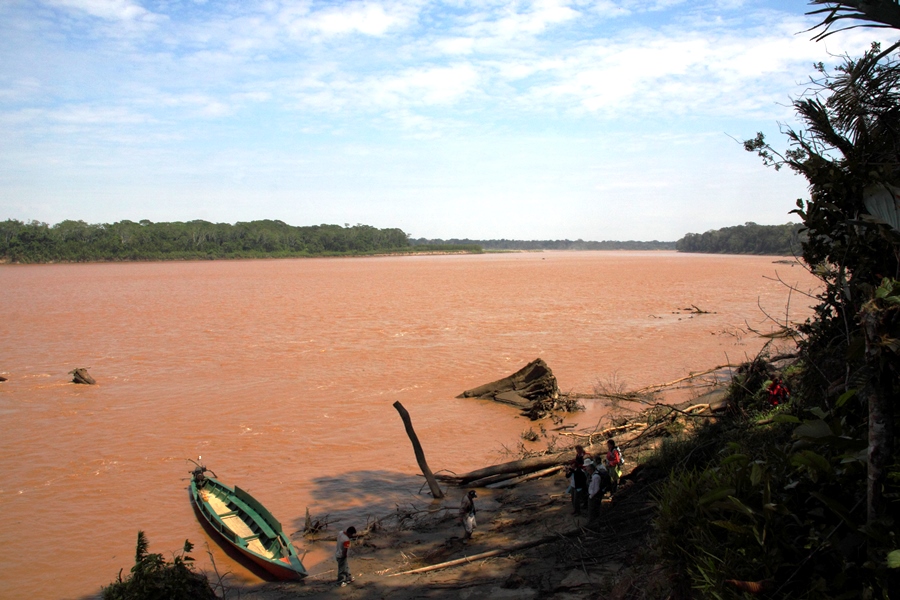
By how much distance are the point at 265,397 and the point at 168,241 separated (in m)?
113

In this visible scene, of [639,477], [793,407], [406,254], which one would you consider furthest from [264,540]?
[406,254]

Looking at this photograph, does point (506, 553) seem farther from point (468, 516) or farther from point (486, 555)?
point (468, 516)

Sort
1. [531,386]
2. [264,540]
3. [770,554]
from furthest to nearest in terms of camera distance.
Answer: [531,386] → [264,540] → [770,554]

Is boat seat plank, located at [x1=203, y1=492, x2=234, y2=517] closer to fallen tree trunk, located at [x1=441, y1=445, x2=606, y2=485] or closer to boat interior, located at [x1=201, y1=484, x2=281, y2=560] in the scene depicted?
boat interior, located at [x1=201, y1=484, x2=281, y2=560]

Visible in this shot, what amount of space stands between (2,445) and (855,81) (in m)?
17.2

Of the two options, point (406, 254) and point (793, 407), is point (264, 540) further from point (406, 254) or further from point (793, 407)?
point (406, 254)

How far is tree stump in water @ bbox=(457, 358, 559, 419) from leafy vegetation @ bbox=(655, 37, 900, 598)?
9.76m

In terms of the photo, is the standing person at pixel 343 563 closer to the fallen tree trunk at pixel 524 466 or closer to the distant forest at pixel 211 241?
the fallen tree trunk at pixel 524 466

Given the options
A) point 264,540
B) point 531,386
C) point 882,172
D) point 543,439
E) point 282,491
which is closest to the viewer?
point 882,172

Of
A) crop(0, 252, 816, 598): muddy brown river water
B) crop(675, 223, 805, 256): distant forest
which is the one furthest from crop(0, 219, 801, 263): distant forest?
crop(0, 252, 816, 598): muddy brown river water

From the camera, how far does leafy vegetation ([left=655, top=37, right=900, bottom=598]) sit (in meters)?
3.55

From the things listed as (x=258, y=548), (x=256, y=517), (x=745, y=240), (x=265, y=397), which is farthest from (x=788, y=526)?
(x=745, y=240)

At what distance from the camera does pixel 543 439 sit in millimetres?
13617

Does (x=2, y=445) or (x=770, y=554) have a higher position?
(x=770, y=554)
